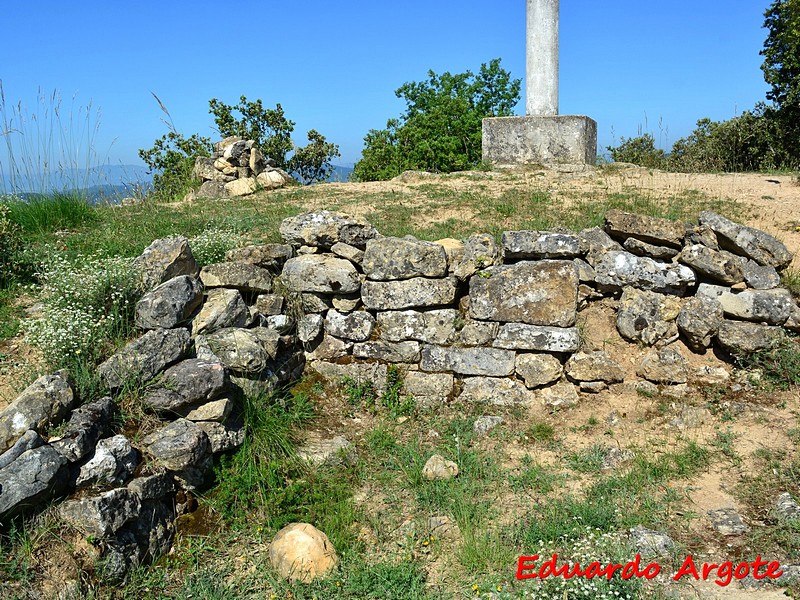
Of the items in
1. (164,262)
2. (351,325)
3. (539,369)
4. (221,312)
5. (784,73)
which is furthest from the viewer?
(784,73)

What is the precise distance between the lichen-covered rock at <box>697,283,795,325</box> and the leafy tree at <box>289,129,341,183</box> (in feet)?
48.3

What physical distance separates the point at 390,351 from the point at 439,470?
154 cm

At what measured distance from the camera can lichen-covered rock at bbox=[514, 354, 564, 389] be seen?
6.11m

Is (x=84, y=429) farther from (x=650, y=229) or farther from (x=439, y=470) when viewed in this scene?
(x=650, y=229)

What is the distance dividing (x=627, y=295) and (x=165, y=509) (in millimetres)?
4503

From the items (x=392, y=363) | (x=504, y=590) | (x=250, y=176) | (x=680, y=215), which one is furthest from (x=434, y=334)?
(x=250, y=176)

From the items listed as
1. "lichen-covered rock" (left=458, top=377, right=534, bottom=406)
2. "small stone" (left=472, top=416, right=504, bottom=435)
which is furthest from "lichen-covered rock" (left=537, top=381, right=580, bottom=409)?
"small stone" (left=472, top=416, right=504, bottom=435)

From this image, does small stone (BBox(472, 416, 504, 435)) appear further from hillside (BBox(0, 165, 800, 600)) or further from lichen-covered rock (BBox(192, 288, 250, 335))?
lichen-covered rock (BBox(192, 288, 250, 335))

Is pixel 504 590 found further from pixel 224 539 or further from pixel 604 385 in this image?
pixel 604 385

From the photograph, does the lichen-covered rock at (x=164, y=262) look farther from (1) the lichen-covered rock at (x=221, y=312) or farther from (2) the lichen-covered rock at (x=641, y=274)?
(2) the lichen-covered rock at (x=641, y=274)

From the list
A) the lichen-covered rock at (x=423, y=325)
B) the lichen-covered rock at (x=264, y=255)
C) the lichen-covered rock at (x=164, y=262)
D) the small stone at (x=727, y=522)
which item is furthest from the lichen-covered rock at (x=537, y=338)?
the lichen-covered rock at (x=164, y=262)

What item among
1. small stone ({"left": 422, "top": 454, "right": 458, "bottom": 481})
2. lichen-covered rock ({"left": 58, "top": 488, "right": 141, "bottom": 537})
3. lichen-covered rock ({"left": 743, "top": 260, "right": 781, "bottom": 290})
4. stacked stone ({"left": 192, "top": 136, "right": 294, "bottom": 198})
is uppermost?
stacked stone ({"left": 192, "top": 136, "right": 294, "bottom": 198})

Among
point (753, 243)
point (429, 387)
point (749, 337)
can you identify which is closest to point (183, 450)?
point (429, 387)

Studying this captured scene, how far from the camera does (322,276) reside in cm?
636
